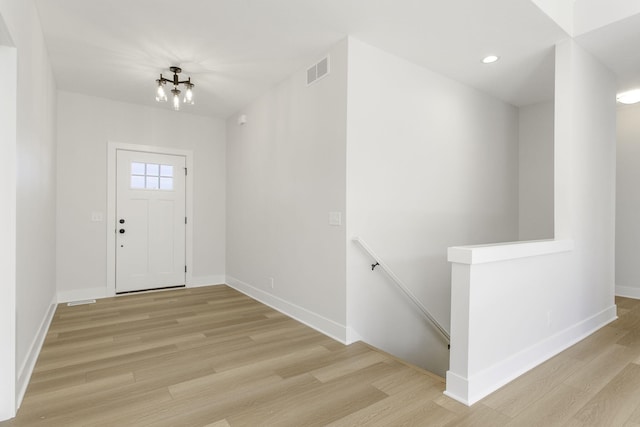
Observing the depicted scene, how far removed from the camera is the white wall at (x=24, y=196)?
194 cm

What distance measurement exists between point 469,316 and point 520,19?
8.09 ft

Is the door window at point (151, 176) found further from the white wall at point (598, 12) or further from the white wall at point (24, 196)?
the white wall at point (598, 12)

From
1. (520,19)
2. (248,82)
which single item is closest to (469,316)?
(520,19)

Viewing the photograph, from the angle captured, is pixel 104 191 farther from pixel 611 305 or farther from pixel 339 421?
pixel 611 305

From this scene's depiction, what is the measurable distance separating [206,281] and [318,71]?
3.72 m

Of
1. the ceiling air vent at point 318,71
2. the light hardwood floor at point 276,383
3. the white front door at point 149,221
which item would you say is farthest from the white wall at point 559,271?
the white front door at point 149,221

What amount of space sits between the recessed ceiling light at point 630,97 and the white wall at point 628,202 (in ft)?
1.37

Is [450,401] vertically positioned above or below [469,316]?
below

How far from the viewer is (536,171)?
4980mm

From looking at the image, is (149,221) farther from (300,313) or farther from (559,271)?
(559,271)

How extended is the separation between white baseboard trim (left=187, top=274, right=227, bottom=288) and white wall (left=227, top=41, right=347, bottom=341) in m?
0.54

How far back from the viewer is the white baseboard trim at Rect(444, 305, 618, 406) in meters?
2.16

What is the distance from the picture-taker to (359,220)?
320 centimetres

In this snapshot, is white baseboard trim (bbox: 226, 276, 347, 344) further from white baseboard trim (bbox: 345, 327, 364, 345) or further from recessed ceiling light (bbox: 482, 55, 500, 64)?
recessed ceiling light (bbox: 482, 55, 500, 64)
